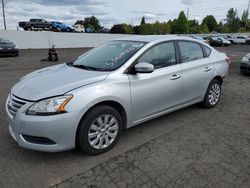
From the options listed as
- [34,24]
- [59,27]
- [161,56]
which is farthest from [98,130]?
[59,27]

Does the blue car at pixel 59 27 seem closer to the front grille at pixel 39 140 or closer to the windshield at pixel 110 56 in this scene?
the windshield at pixel 110 56

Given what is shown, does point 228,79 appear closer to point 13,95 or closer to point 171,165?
point 171,165

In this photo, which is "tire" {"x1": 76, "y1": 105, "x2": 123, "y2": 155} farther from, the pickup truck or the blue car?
the blue car

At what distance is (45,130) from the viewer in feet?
8.91

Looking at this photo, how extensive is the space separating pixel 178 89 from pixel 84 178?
227cm

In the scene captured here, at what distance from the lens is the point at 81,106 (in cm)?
284

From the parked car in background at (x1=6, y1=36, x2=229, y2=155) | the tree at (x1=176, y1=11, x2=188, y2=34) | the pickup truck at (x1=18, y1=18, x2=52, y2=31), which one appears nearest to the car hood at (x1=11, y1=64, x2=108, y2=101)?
the parked car in background at (x1=6, y1=36, x2=229, y2=155)

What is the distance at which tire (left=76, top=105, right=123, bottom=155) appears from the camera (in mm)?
2959

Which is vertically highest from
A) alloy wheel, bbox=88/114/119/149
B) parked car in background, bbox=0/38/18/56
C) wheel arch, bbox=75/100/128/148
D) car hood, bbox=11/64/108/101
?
parked car in background, bbox=0/38/18/56

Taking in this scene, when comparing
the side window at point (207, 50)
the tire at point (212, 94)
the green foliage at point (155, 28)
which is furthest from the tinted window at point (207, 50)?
the green foliage at point (155, 28)

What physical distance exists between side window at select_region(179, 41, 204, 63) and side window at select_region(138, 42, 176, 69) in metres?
0.27

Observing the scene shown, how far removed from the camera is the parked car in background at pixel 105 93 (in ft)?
9.12

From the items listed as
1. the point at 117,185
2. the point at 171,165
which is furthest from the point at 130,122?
the point at 117,185

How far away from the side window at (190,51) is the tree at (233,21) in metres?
89.4
